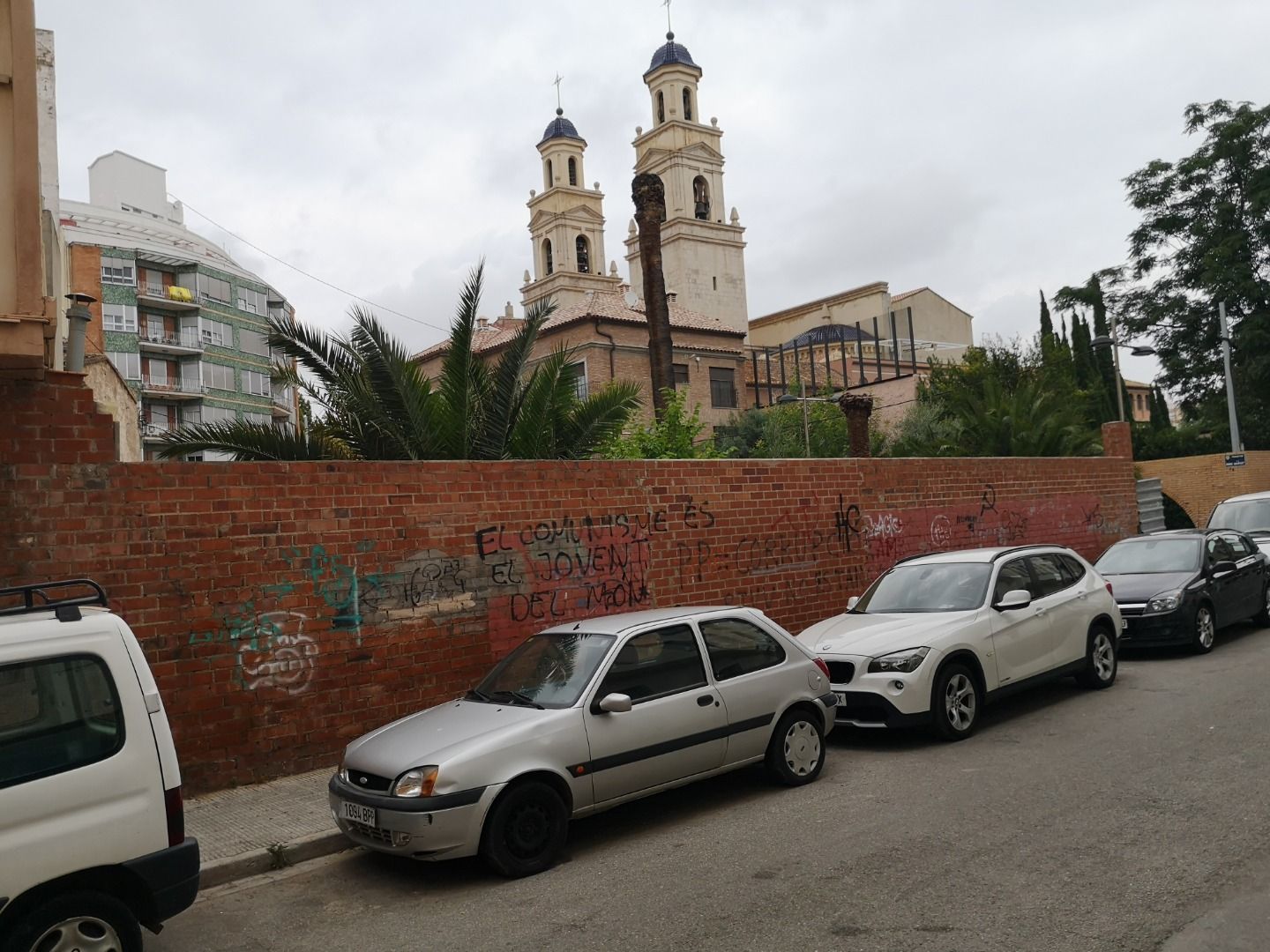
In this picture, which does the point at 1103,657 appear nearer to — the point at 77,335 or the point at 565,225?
the point at 77,335

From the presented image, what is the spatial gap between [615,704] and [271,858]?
2435 mm

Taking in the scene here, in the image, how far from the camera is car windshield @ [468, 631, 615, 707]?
6738 mm

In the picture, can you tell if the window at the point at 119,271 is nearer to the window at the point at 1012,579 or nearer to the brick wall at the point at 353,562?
the brick wall at the point at 353,562

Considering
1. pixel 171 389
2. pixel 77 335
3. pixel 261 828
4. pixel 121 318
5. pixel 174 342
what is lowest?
pixel 261 828

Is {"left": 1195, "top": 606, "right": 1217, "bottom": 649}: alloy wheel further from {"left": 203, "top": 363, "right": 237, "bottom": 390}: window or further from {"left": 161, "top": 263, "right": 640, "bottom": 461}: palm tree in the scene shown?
{"left": 203, "top": 363, "right": 237, "bottom": 390}: window

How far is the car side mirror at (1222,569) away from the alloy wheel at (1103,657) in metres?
3.14

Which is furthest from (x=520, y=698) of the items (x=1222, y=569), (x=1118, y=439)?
(x=1118, y=439)

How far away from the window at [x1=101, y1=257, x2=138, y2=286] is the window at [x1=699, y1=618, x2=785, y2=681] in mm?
58816

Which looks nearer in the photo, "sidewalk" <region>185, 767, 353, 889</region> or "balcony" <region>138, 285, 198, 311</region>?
"sidewalk" <region>185, 767, 353, 889</region>

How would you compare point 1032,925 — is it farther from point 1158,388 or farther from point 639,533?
point 1158,388

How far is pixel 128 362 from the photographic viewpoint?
190 feet

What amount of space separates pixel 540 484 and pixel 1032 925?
6.81 metres

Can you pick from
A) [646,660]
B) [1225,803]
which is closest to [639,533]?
[646,660]

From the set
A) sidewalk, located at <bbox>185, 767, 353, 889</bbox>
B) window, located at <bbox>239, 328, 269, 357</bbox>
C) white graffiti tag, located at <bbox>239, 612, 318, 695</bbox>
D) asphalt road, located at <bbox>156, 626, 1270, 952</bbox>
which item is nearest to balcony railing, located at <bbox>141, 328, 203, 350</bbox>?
window, located at <bbox>239, 328, 269, 357</bbox>
